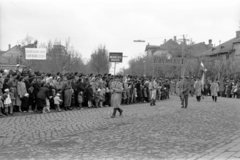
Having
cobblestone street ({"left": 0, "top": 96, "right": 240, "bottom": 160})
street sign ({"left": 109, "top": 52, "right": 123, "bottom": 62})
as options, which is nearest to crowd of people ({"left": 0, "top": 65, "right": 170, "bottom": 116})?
cobblestone street ({"left": 0, "top": 96, "right": 240, "bottom": 160})

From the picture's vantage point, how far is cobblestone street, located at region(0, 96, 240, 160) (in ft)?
23.9

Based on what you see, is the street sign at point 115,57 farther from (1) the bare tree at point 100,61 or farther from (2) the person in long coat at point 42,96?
(1) the bare tree at point 100,61

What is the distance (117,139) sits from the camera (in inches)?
356

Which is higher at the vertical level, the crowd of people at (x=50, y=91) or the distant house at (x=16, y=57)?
the distant house at (x=16, y=57)

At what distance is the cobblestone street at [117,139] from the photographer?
7273mm

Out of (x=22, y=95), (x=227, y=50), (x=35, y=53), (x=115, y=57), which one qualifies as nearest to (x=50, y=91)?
(x=22, y=95)

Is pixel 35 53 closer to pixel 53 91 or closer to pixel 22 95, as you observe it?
pixel 53 91

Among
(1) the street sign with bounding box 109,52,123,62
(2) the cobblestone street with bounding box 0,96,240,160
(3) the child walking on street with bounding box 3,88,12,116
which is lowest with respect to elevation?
(2) the cobblestone street with bounding box 0,96,240,160

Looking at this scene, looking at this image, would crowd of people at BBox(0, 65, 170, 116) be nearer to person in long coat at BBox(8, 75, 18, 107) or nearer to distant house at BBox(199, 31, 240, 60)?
person in long coat at BBox(8, 75, 18, 107)

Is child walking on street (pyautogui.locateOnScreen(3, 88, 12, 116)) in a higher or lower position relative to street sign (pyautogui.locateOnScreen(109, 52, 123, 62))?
lower

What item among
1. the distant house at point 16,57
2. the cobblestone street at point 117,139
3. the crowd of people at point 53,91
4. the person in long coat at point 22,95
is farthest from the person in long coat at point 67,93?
the distant house at point 16,57

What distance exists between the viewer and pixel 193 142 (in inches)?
337

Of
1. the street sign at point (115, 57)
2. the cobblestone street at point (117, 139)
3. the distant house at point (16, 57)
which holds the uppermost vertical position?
the distant house at point (16, 57)

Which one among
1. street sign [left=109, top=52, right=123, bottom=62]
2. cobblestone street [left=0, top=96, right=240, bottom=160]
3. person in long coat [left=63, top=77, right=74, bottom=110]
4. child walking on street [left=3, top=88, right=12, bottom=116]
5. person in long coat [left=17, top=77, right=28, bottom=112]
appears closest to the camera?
cobblestone street [left=0, top=96, right=240, bottom=160]
